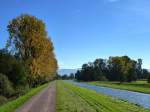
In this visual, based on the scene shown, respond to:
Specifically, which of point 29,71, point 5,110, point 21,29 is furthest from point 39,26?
point 5,110

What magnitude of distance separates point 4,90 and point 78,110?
2381cm

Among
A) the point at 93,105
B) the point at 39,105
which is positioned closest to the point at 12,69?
the point at 39,105

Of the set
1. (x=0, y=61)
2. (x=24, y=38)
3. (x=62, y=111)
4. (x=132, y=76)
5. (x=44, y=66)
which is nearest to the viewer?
(x=62, y=111)

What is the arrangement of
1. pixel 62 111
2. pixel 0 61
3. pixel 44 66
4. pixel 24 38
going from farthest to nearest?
pixel 44 66 < pixel 24 38 < pixel 0 61 < pixel 62 111

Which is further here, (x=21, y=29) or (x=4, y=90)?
(x=21, y=29)

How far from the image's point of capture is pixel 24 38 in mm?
60469

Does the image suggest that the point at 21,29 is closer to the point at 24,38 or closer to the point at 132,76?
the point at 24,38

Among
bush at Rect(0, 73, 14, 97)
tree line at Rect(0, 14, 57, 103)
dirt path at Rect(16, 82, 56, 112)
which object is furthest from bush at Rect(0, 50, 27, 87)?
dirt path at Rect(16, 82, 56, 112)

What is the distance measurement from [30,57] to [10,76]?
7.01 m

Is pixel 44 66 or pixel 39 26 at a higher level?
pixel 39 26

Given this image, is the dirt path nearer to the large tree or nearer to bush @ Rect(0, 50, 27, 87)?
bush @ Rect(0, 50, 27, 87)

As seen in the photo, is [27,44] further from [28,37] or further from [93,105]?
[93,105]

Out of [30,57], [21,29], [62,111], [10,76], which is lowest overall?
[62,111]

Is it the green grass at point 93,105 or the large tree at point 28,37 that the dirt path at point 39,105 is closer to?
the green grass at point 93,105
